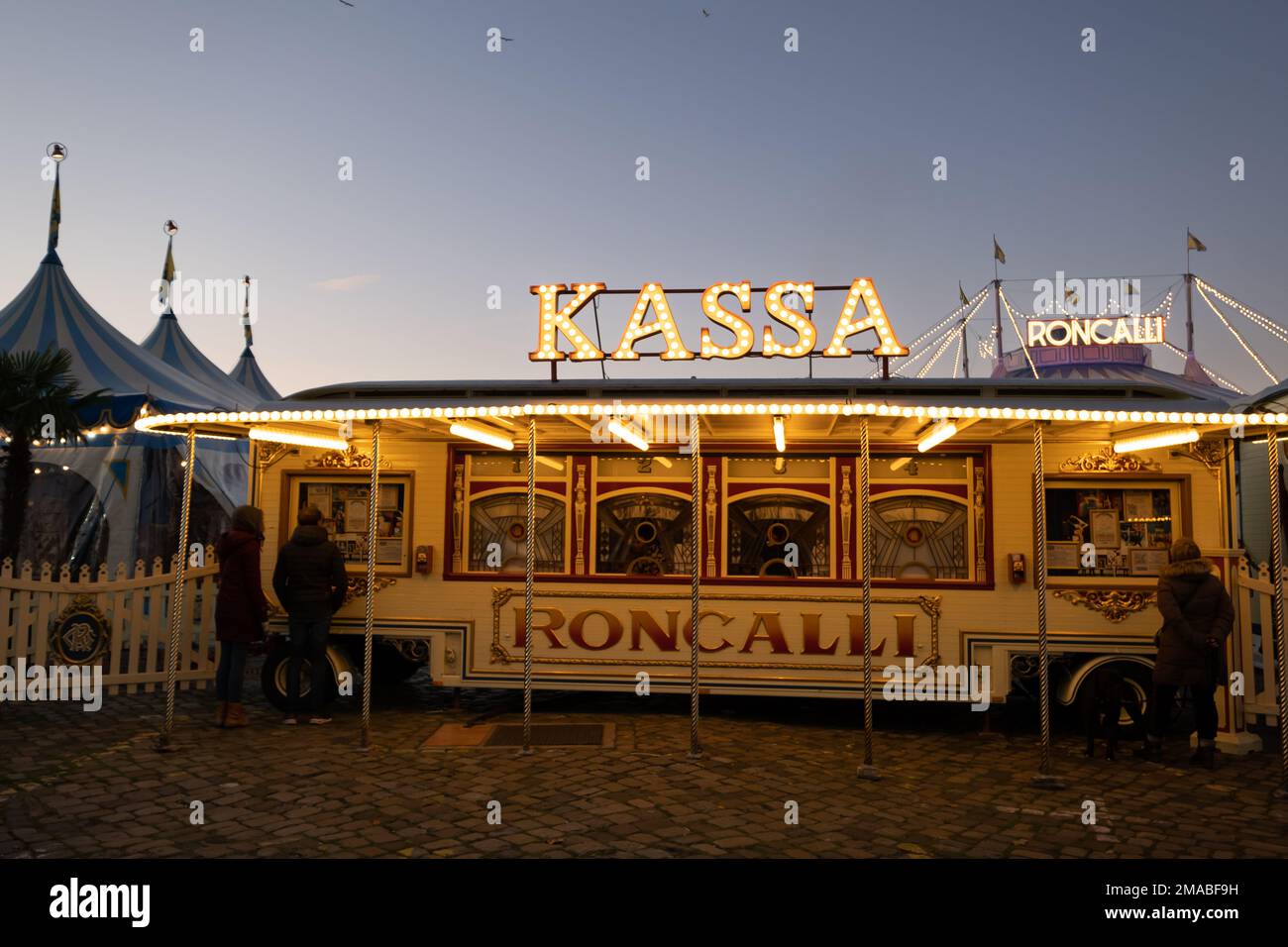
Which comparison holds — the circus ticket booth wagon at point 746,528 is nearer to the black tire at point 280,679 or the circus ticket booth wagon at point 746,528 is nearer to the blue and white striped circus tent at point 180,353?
the black tire at point 280,679

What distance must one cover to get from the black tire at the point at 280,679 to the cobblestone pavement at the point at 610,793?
0.32 m

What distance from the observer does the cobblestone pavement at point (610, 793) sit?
17.2 feet


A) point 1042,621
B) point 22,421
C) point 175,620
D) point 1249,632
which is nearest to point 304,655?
point 175,620

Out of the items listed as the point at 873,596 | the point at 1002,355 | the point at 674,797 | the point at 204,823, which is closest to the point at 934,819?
the point at 674,797

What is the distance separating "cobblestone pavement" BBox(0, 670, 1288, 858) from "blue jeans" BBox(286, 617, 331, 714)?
0.38 meters

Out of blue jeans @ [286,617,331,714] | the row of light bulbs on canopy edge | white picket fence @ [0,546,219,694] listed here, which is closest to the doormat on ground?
blue jeans @ [286,617,331,714]

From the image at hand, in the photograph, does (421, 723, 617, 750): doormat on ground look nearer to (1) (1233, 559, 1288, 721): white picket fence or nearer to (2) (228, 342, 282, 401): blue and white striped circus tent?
(1) (1233, 559, 1288, 721): white picket fence

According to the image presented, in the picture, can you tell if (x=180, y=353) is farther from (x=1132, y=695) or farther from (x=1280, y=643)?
(x=1280, y=643)

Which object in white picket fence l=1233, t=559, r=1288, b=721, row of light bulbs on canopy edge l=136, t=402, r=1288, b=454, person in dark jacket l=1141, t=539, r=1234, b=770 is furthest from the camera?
white picket fence l=1233, t=559, r=1288, b=721

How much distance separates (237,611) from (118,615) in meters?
2.21

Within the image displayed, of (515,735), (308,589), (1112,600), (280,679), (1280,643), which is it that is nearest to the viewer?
(1280,643)

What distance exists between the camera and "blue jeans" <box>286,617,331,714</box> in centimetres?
845

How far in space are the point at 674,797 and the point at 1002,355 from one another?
142 ft

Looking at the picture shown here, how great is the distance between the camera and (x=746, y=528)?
9.05 metres
